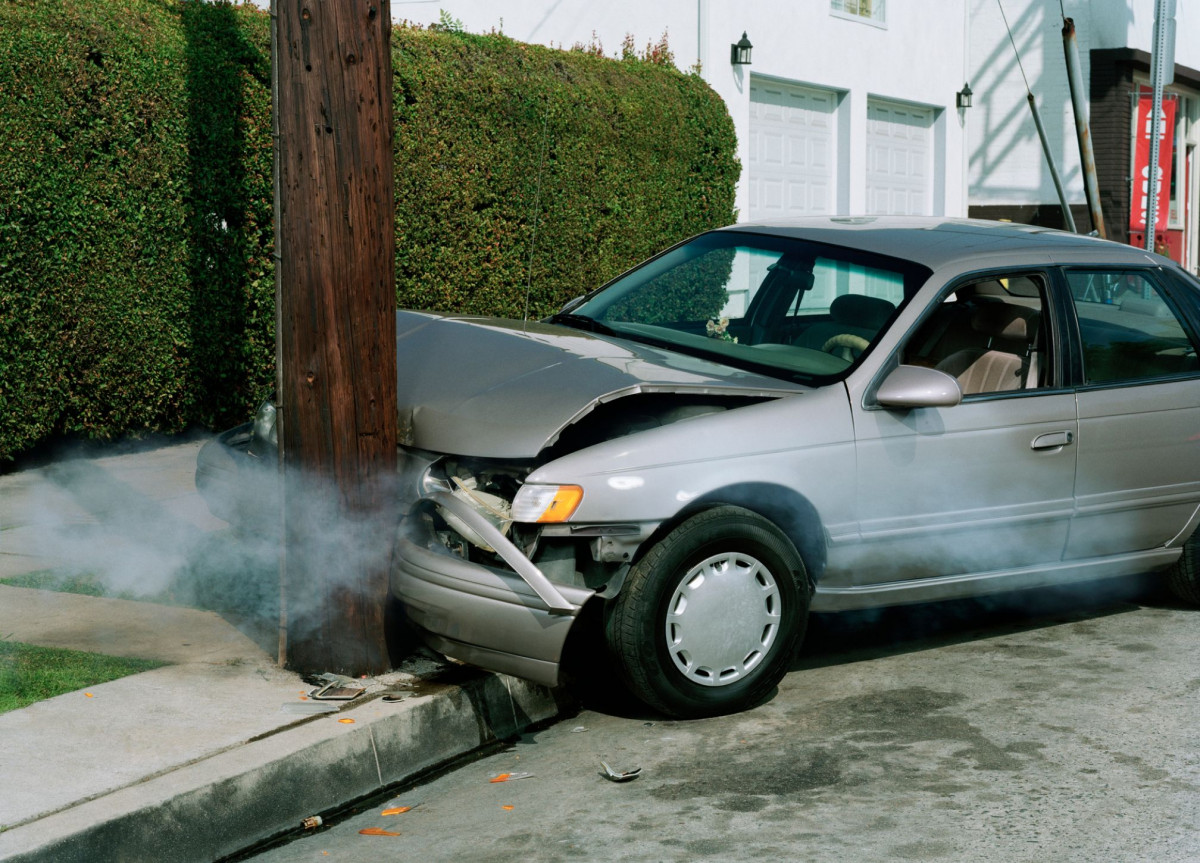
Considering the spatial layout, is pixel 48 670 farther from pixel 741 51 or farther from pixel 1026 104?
pixel 1026 104

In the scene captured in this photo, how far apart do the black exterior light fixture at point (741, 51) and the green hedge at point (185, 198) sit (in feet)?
14.4

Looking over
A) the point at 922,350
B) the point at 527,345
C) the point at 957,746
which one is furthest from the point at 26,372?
the point at 957,746

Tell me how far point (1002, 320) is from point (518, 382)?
2.18 m

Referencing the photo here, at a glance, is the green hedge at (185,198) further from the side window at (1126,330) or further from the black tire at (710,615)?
the side window at (1126,330)

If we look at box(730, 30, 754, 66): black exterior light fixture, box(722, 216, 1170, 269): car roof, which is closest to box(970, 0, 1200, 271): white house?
box(730, 30, 754, 66): black exterior light fixture

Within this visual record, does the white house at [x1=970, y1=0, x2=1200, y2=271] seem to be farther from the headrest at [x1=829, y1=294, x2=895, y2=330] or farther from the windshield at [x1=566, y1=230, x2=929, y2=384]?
the headrest at [x1=829, y1=294, x2=895, y2=330]

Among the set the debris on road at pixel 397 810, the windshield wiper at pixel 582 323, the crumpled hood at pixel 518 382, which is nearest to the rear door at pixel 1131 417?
the crumpled hood at pixel 518 382

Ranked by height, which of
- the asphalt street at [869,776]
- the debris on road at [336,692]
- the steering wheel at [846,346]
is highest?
the steering wheel at [846,346]

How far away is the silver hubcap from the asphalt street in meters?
0.21

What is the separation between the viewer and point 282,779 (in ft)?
13.2

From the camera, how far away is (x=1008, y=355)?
5.79m

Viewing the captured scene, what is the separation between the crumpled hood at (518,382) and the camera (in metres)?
4.71

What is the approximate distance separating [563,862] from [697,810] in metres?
0.51

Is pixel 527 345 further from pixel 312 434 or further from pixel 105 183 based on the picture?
pixel 105 183
